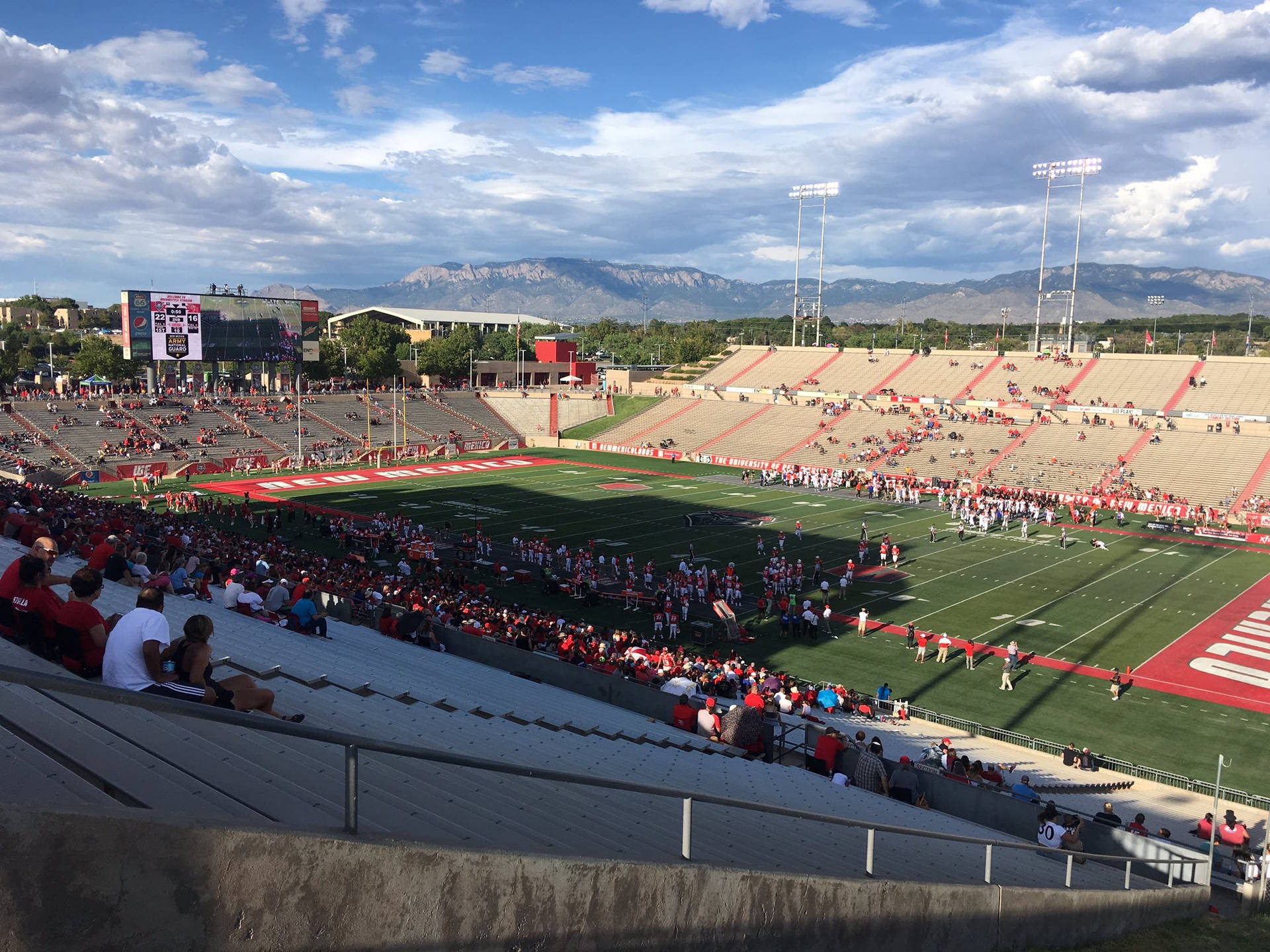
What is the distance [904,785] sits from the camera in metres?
11.9

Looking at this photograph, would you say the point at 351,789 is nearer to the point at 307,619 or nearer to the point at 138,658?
the point at 138,658

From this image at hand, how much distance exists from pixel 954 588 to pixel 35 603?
2762 centimetres

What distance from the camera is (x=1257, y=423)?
176 ft

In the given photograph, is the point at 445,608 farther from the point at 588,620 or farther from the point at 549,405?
the point at 549,405

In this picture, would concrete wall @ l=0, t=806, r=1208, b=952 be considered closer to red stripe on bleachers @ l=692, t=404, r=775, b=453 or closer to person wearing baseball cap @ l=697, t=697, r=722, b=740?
person wearing baseball cap @ l=697, t=697, r=722, b=740

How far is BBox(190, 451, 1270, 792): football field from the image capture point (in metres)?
19.3

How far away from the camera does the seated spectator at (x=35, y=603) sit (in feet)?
20.6

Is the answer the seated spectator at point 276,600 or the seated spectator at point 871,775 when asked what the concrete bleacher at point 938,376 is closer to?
the seated spectator at point 871,775

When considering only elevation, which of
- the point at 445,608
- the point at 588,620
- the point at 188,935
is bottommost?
the point at 588,620

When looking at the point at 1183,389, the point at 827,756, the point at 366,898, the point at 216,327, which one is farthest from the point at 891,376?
the point at 366,898

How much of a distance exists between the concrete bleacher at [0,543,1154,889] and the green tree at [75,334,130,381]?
6725 cm

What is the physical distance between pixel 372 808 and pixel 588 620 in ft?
68.7

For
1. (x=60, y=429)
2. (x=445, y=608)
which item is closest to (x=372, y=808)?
(x=445, y=608)

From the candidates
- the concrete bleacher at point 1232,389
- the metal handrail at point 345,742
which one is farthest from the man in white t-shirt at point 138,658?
the concrete bleacher at point 1232,389
